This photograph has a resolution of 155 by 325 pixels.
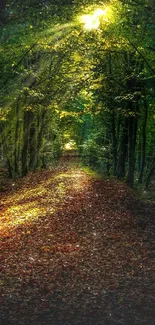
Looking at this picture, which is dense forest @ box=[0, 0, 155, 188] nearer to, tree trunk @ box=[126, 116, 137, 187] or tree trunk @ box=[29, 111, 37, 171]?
tree trunk @ box=[126, 116, 137, 187]

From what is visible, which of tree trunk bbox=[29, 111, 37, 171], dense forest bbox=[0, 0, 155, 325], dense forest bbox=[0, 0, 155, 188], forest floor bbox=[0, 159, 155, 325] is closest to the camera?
forest floor bbox=[0, 159, 155, 325]

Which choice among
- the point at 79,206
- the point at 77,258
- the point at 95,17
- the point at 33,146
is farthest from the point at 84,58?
the point at 33,146

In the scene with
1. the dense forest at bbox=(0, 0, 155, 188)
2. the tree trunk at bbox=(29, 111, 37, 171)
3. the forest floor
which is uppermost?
the dense forest at bbox=(0, 0, 155, 188)

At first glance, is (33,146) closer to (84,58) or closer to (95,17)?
Result: (84,58)

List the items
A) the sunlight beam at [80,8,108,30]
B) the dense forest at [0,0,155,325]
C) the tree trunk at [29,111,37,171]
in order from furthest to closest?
1. the tree trunk at [29,111,37,171]
2. the sunlight beam at [80,8,108,30]
3. the dense forest at [0,0,155,325]

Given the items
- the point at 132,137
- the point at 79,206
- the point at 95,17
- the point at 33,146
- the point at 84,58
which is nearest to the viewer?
the point at 95,17

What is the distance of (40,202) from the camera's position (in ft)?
68.3

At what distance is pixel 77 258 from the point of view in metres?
Result: 12.9

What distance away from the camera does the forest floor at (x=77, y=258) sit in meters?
9.15

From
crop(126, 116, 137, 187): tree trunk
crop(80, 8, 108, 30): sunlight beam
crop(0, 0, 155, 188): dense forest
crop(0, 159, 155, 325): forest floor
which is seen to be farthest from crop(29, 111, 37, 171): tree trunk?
crop(80, 8, 108, 30): sunlight beam

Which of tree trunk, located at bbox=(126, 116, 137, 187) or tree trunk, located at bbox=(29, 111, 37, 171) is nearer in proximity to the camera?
tree trunk, located at bbox=(126, 116, 137, 187)

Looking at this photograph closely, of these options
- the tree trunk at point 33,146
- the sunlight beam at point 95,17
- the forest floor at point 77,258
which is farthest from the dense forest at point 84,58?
the forest floor at point 77,258

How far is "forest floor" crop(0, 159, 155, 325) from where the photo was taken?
9148 mm

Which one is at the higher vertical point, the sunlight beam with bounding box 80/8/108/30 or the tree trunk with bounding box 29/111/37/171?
the sunlight beam with bounding box 80/8/108/30
